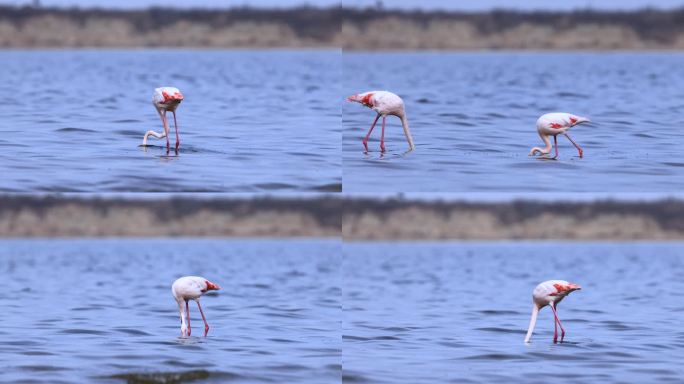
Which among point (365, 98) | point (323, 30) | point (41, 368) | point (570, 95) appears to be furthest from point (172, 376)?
point (323, 30)

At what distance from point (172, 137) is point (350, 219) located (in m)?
15.9

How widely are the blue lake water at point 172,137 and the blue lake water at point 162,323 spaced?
1350 millimetres

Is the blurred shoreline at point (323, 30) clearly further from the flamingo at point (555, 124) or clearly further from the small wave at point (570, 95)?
the flamingo at point (555, 124)

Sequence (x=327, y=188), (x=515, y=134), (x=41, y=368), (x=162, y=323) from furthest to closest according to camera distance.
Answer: (x=162, y=323), (x=515, y=134), (x=41, y=368), (x=327, y=188)

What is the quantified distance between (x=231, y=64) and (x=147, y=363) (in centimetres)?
1652

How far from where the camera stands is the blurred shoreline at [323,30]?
23844mm

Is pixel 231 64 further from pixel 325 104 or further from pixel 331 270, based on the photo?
pixel 325 104

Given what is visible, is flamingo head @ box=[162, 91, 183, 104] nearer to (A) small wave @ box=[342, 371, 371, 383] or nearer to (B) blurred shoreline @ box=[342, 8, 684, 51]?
(A) small wave @ box=[342, 371, 371, 383]

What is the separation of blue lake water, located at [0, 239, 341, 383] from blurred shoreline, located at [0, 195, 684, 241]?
1043 mm

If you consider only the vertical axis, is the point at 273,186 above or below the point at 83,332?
above

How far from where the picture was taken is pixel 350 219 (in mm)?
25391

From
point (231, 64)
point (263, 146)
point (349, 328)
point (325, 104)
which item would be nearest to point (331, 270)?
point (231, 64)

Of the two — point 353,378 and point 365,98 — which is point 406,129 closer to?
point 365,98

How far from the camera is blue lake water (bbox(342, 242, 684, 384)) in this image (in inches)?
349
